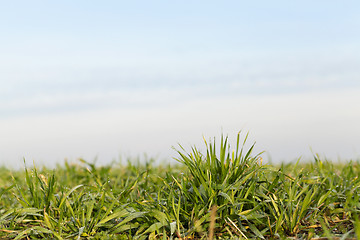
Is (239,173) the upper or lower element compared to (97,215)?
upper

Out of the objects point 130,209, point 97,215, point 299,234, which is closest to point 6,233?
point 97,215

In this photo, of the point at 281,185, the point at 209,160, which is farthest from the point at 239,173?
the point at 281,185

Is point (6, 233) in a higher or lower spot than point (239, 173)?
lower

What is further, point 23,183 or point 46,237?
point 23,183

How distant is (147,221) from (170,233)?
0.26 m

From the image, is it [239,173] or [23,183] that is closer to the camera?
[239,173]

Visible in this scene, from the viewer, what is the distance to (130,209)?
3.55m

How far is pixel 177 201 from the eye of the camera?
3.58 meters

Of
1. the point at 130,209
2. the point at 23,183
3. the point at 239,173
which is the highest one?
the point at 239,173

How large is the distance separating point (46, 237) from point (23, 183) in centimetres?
350

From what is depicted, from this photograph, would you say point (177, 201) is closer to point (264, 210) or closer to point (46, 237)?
point (264, 210)

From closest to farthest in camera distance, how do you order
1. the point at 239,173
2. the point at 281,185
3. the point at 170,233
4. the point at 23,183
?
the point at 170,233 → the point at 239,173 → the point at 281,185 → the point at 23,183

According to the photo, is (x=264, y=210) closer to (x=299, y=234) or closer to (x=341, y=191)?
(x=299, y=234)

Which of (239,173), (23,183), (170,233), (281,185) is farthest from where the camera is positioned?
(23,183)
